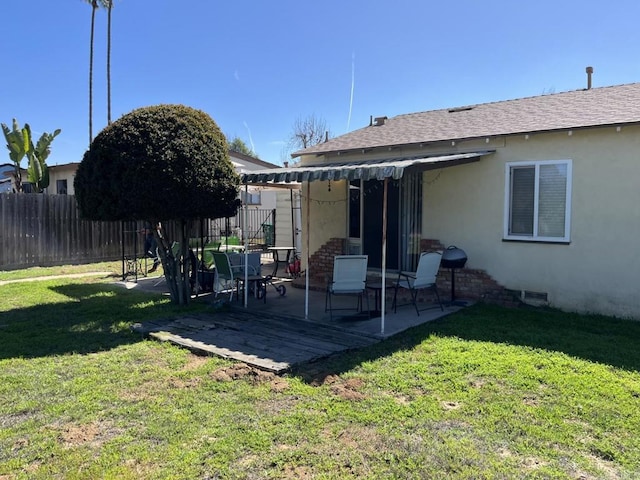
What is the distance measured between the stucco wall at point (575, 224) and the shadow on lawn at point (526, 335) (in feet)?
1.64

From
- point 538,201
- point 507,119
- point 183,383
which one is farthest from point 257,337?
point 507,119

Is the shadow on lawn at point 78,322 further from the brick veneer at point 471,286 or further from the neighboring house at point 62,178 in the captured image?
the neighboring house at point 62,178

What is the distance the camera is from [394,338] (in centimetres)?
701

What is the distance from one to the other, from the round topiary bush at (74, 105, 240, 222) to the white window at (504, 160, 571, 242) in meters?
5.48

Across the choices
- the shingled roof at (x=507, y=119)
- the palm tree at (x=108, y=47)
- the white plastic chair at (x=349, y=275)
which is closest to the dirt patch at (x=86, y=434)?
the white plastic chair at (x=349, y=275)

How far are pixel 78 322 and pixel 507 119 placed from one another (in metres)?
9.28

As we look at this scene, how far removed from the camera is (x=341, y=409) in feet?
15.1

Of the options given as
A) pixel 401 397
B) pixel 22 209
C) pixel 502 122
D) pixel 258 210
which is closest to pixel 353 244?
pixel 502 122

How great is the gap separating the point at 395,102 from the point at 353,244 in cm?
1698

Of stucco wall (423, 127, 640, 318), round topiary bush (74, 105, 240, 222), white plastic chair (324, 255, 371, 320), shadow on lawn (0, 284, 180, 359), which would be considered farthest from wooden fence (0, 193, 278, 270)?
stucco wall (423, 127, 640, 318)

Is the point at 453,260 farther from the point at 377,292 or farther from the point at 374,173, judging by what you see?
the point at 374,173

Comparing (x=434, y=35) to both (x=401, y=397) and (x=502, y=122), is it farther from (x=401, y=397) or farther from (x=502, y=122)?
(x=401, y=397)

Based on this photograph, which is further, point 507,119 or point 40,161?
point 40,161

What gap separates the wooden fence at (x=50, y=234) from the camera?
14.6m
